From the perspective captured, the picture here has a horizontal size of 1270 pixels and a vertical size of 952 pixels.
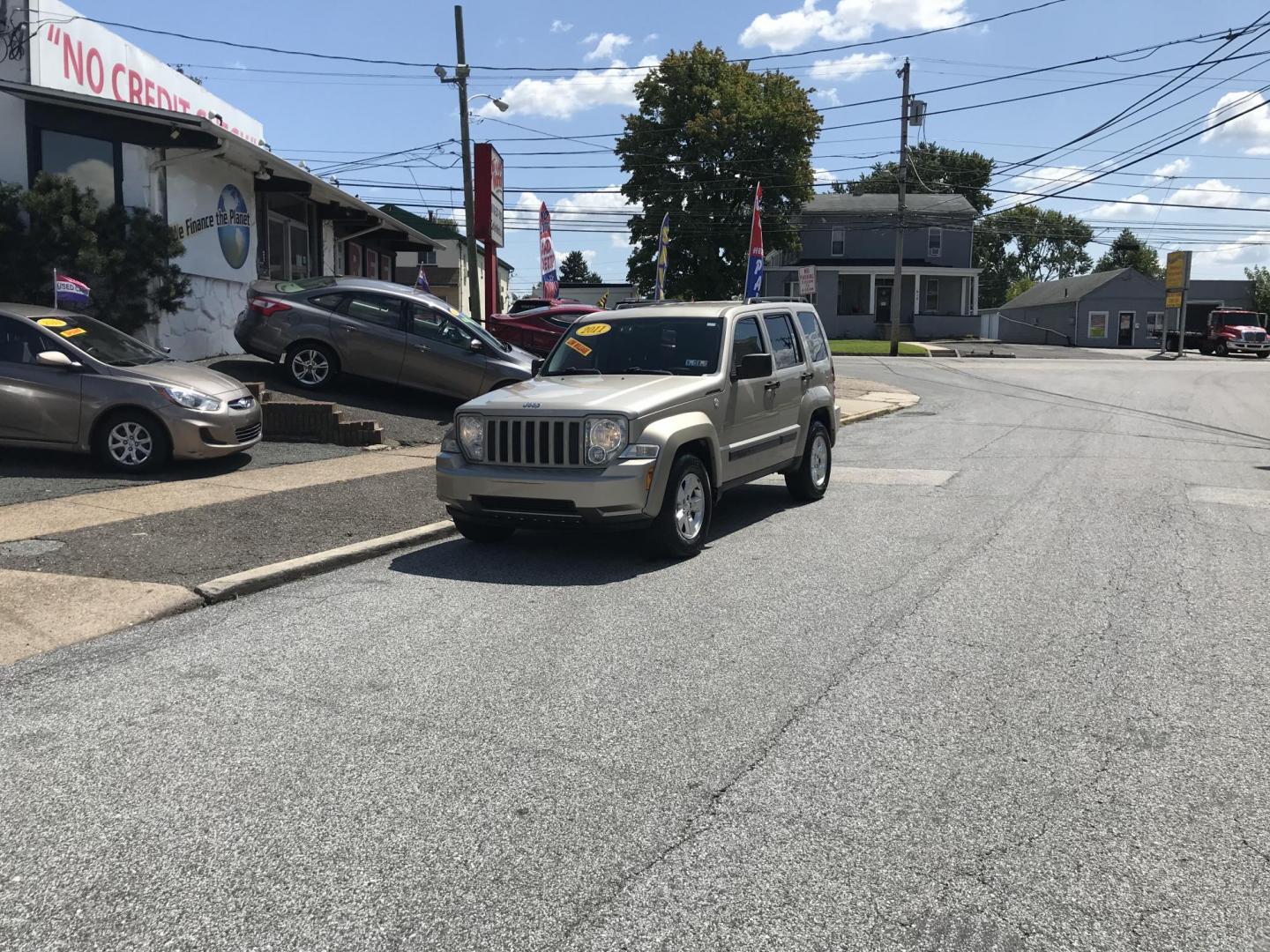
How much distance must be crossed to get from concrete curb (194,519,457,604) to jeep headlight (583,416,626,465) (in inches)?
75.9

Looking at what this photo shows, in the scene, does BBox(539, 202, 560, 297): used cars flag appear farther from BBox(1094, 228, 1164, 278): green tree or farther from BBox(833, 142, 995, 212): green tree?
BBox(1094, 228, 1164, 278): green tree

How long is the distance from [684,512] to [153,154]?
1154cm

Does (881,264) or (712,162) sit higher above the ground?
(712,162)

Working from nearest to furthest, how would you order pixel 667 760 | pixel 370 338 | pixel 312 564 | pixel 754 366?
pixel 667 760 → pixel 312 564 → pixel 754 366 → pixel 370 338

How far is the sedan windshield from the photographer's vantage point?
10516 mm

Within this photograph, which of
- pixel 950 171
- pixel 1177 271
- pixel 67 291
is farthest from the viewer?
pixel 950 171

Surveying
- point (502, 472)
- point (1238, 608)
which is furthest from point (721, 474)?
point (1238, 608)

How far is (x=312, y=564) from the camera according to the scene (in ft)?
24.7

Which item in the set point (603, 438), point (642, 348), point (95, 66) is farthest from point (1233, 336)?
point (603, 438)

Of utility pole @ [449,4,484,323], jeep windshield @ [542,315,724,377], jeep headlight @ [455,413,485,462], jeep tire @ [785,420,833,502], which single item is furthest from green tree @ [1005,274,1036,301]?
jeep headlight @ [455,413,485,462]

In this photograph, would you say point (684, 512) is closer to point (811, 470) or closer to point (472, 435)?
point (472, 435)

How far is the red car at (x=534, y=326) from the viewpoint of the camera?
827 inches

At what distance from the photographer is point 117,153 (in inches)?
595

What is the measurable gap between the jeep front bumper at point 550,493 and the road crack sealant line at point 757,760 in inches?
77.1
